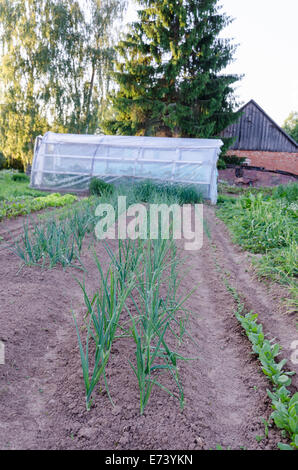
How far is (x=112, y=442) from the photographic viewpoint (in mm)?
1201

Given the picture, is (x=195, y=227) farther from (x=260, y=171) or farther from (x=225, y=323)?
(x=260, y=171)

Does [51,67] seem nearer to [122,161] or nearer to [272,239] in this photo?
[122,161]

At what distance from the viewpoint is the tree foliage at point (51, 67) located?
1337 cm

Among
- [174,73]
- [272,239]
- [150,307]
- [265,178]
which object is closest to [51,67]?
[174,73]

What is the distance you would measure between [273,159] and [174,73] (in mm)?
6872

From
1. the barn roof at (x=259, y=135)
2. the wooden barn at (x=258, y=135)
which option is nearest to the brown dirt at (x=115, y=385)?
the wooden barn at (x=258, y=135)

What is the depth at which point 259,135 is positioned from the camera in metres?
17.3

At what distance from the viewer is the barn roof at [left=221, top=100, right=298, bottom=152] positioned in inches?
681

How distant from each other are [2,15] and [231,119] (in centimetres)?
1004

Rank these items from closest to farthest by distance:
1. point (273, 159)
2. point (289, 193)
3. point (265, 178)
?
point (289, 193), point (265, 178), point (273, 159)

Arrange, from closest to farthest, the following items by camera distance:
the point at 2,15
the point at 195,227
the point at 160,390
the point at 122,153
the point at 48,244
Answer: the point at 160,390 < the point at 48,244 < the point at 195,227 < the point at 122,153 < the point at 2,15

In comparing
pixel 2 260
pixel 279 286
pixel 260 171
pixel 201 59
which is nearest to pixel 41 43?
pixel 201 59

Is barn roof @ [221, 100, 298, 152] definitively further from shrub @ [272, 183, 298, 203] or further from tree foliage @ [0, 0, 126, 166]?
shrub @ [272, 183, 298, 203]

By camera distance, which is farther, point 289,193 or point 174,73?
point 174,73
